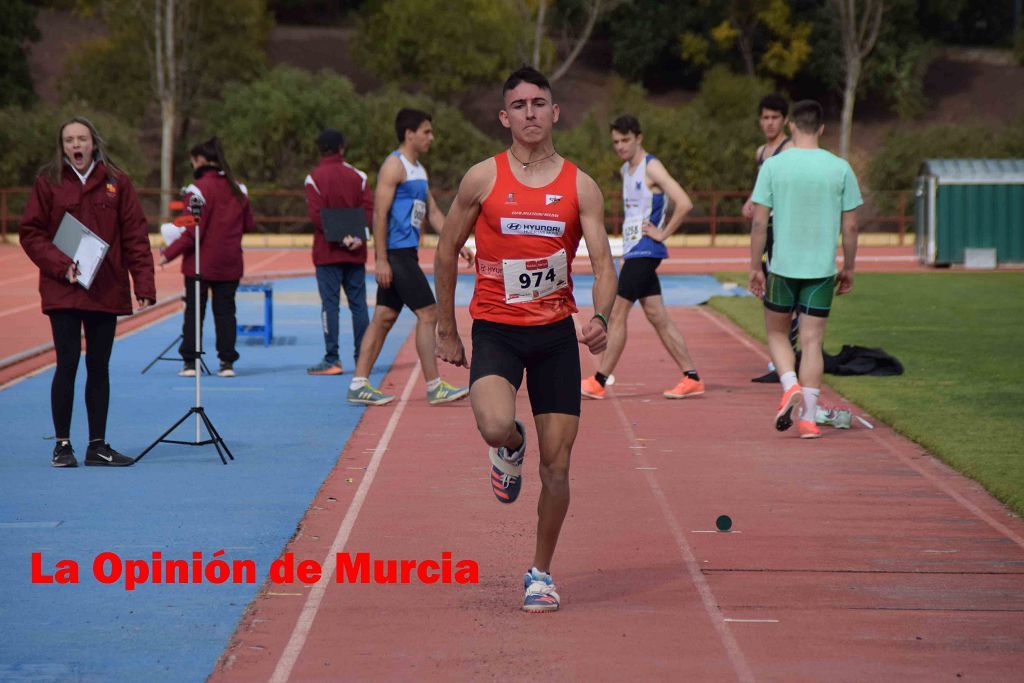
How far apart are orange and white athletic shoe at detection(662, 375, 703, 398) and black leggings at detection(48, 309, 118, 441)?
458 centimetres

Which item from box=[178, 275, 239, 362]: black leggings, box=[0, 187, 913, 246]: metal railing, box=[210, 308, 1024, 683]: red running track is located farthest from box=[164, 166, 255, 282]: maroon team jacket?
box=[0, 187, 913, 246]: metal railing

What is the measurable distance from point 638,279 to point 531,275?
552 centimetres

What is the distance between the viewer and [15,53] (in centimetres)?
5994

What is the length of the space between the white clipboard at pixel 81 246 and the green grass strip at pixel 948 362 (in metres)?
4.98

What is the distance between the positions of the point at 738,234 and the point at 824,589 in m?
37.6

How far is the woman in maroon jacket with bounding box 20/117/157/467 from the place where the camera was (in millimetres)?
8227

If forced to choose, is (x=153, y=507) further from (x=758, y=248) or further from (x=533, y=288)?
(x=758, y=248)

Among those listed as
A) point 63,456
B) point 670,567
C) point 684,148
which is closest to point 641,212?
point 63,456

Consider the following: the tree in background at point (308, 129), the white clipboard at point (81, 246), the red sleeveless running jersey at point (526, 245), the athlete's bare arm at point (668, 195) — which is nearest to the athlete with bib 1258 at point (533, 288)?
the red sleeveless running jersey at point (526, 245)

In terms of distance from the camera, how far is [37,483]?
8016 millimetres

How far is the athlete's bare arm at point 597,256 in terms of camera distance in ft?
17.9

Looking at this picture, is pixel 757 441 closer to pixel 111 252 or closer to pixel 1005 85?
pixel 111 252

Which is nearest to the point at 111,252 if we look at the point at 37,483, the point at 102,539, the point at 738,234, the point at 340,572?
the point at 37,483

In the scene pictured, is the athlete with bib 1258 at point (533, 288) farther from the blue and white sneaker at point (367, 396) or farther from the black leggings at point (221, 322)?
the black leggings at point (221, 322)
